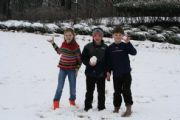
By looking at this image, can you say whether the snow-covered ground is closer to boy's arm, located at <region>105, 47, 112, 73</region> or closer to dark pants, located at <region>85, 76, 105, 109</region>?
dark pants, located at <region>85, 76, 105, 109</region>

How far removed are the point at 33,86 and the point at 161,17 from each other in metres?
15.5

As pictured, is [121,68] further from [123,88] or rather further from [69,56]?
[69,56]

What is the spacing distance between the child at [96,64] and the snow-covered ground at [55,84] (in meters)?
0.27

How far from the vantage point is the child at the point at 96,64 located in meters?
7.83

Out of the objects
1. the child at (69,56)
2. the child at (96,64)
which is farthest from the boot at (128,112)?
the child at (69,56)

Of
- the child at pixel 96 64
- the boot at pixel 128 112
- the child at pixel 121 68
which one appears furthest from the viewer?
the child at pixel 96 64

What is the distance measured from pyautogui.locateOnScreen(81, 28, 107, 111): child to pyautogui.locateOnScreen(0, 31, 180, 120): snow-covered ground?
0.27 metres

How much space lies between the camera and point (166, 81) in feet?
37.6

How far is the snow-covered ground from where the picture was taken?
775 cm

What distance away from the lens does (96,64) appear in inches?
310

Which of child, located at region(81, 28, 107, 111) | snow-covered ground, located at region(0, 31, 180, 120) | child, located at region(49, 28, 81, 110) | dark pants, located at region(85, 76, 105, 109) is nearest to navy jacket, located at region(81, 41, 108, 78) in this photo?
child, located at region(81, 28, 107, 111)

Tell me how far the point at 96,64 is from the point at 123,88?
67cm

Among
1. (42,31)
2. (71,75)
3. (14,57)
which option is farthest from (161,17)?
(71,75)

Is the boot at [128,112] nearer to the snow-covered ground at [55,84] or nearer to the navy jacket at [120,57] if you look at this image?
the snow-covered ground at [55,84]
